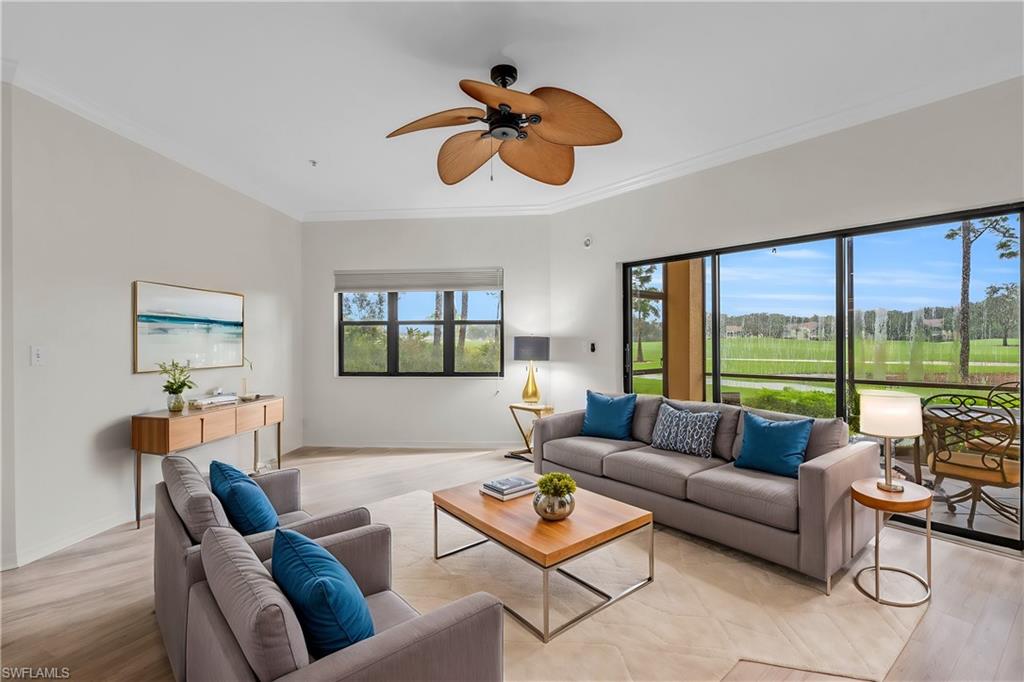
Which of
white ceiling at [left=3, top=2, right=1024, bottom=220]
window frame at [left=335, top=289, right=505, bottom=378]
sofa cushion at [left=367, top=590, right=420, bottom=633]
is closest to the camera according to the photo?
sofa cushion at [left=367, top=590, right=420, bottom=633]

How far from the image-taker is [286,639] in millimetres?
1178

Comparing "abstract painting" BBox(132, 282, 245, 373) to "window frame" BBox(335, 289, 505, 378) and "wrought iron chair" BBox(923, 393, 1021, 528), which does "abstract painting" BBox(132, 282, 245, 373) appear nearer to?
"window frame" BBox(335, 289, 505, 378)

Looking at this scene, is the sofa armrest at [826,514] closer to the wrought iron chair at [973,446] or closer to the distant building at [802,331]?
the wrought iron chair at [973,446]

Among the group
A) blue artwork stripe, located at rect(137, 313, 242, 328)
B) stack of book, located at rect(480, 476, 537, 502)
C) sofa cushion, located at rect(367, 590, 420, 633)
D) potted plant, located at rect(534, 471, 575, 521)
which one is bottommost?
sofa cushion, located at rect(367, 590, 420, 633)

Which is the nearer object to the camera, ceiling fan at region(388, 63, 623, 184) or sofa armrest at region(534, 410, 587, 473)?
ceiling fan at region(388, 63, 623, 184)

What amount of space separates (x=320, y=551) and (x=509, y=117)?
2.13m

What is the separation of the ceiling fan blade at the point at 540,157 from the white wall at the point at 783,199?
1880 millimetres

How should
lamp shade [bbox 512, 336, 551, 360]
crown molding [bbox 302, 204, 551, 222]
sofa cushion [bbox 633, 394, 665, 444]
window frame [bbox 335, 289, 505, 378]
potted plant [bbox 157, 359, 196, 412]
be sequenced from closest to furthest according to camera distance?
potted plant [bbox 157, 359, 196, 412]
sofa cushion [bbox 633, 394, 665, 444]
lamp shade [bbox 512, 336, 551, 360]
crown molding [bbox 302, 204, 551, 222]
window frame [bbox 335, 289, 505, 378]

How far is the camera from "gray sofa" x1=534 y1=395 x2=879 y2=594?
2644 millimetres

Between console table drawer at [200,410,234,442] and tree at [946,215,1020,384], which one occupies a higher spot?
tree at [946,215,1020,384]

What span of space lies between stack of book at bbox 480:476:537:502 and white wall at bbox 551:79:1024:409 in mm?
2360

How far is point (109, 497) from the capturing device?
347 cm

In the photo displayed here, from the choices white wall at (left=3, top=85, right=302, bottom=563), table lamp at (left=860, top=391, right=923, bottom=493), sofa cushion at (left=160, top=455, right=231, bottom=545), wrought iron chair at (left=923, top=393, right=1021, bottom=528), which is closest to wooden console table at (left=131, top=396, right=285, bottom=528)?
white wall at (left=3, top=85, right=302, bottom=563)

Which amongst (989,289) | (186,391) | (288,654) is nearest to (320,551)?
(288,654)
